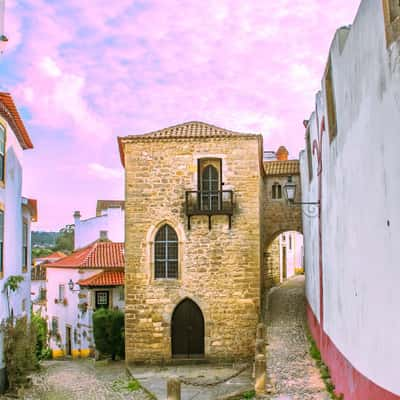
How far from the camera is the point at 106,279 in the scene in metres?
25.7

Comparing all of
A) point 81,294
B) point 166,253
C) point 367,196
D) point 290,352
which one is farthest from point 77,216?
point 367,196

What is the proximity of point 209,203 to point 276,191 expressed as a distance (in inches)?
177

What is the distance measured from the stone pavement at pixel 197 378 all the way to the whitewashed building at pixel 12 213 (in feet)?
13.2

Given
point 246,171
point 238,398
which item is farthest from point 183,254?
point 238,398

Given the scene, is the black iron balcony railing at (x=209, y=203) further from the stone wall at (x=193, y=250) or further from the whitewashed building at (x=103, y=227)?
the whitewashed building at (x=103, y=227)

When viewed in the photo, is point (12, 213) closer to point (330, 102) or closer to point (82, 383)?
point (82, 383)

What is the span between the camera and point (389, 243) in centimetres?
550

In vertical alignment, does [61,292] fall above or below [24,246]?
below

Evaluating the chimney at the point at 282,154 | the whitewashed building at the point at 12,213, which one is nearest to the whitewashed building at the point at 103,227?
the chimney at the point at 282,154

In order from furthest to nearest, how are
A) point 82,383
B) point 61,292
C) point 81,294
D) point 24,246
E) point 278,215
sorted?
point 61,292 → point 81,294 → point 278,215 → point 24,246 → point 82,383

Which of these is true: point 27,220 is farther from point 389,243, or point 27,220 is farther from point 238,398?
point 389,243

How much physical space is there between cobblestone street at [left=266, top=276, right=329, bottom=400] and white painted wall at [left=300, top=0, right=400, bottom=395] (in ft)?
5.65

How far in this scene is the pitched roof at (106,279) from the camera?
25344 mm

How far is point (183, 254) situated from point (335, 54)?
11.3 metres
